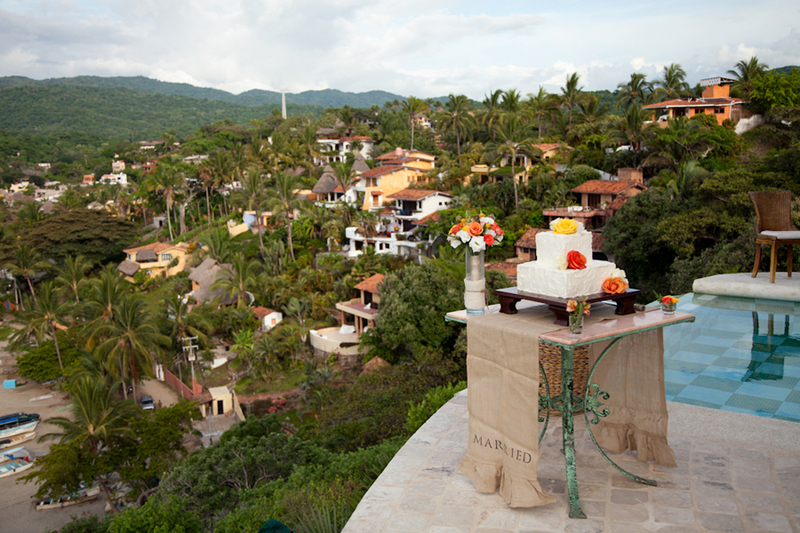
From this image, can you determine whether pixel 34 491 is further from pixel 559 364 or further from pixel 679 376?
pixel 679 376

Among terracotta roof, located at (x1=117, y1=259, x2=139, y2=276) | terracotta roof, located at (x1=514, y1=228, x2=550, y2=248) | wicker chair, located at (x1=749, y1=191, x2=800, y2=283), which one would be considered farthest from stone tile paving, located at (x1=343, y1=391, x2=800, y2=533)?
terracotta roof, located at (x1=117, y1=259, x2=139, y2=276)

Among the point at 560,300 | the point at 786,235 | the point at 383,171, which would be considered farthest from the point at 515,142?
the point at 560,300

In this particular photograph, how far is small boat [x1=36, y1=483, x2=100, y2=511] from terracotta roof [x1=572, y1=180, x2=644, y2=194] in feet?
80.5

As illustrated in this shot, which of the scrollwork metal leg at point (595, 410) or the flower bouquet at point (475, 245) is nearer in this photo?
the scrollwork metal leg at point (595, 410)

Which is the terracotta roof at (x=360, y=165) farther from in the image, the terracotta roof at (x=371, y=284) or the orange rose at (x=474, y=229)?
the orange rose at (x=474, y=229)

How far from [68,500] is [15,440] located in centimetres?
650

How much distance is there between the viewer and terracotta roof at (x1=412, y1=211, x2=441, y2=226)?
31.1 metres

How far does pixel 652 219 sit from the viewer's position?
69.4 feet

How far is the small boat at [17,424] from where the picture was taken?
20.8 m

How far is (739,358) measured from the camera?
7156 millimetres

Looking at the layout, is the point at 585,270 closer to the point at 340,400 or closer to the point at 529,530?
the point at 529,530

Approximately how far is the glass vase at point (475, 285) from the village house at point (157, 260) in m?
38.4

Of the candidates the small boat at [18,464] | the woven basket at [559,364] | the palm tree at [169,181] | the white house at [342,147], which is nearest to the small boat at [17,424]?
the small boat at [18,464]

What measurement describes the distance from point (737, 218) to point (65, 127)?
14786 cm
